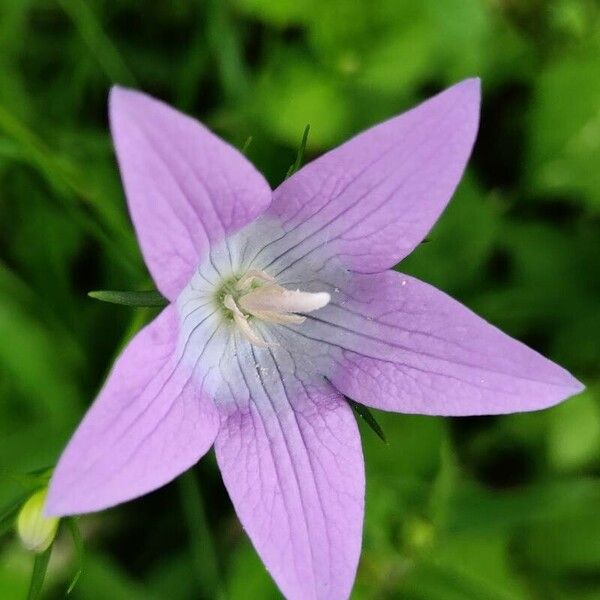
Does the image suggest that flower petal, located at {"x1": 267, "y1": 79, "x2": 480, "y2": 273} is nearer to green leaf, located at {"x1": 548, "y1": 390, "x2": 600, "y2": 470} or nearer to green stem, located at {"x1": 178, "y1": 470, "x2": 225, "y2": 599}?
green stem, located at {"x1": 178, "y1": 470, "x2": 225, "y2": 599}

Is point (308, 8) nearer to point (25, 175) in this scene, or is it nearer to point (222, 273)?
point (25, 175)

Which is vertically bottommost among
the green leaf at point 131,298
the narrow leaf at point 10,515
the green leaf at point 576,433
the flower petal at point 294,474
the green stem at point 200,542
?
the green stem at point 200,542

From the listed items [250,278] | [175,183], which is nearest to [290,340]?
[250,278]

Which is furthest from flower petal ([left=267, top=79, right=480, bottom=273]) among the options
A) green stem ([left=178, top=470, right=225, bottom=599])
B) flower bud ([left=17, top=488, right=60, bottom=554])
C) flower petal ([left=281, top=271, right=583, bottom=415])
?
green stem ([left=178, top=470, right=225, bottom=599])

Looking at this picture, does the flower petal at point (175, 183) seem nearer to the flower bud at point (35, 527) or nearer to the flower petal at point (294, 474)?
the flower petal at point (294, 474)

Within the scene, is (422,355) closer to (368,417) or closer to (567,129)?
(368,417)

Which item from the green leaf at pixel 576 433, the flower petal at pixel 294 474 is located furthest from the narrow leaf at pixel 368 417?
the green leaf at pixel 576 433
